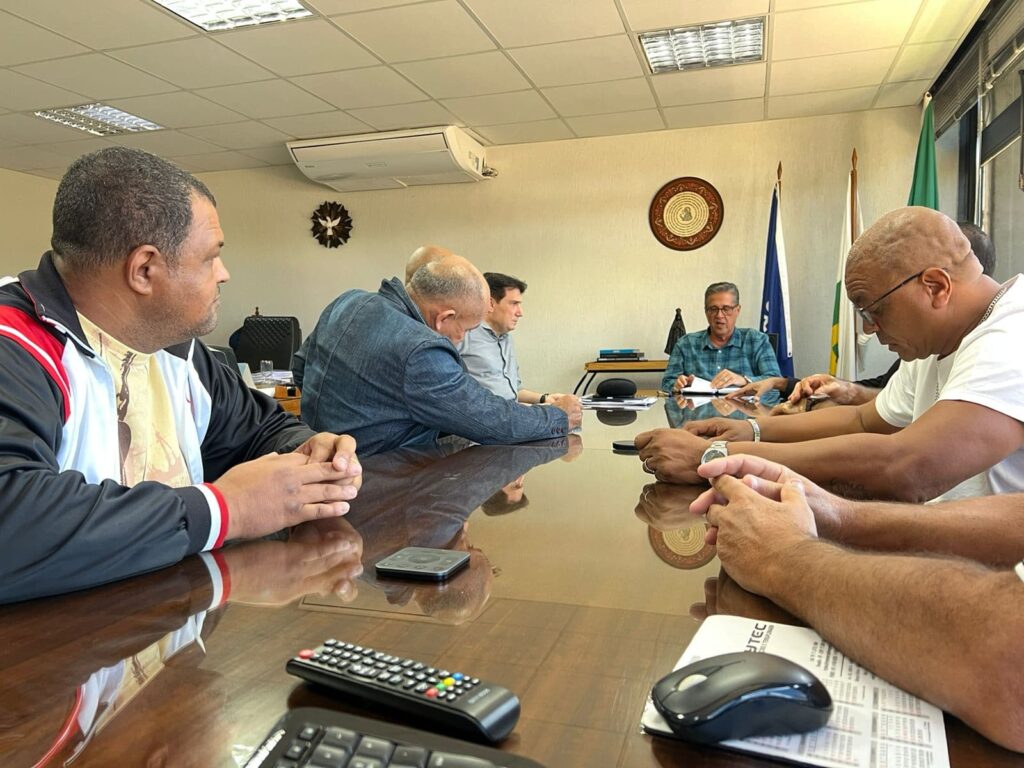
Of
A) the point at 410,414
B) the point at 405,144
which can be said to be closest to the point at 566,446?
the point at 410,414

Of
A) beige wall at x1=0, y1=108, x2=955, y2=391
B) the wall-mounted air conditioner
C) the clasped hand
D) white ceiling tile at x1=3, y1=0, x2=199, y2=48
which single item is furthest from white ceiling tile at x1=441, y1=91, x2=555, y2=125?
the clasped hand

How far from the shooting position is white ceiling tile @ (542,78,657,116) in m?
4.89

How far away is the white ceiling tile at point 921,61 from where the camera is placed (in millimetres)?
4312

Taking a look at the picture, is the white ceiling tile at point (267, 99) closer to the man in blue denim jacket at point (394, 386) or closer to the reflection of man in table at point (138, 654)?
the man in blue denim jacket at point (394, 386)

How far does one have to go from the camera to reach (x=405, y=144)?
576cm

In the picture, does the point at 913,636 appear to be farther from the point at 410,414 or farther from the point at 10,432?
the point at 410,414

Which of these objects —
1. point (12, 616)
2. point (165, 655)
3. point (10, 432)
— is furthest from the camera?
point (10, 432)

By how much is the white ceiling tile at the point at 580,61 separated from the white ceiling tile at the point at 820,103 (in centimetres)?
133

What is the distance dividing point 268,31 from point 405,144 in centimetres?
190

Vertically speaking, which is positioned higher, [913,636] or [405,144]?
[405,144]

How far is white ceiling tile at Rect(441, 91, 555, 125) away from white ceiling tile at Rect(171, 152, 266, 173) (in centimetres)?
238

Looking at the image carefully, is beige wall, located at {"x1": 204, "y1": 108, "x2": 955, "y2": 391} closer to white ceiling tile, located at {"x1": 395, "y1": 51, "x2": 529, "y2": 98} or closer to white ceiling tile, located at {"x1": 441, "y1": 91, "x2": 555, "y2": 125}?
white ceiling tile, located at {"x1": 441, "y1": 91, "x2": 555, "y2": 125}

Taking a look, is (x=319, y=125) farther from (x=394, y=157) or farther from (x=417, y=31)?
(x=417, y=31)

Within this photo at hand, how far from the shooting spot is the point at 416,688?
533 mm
